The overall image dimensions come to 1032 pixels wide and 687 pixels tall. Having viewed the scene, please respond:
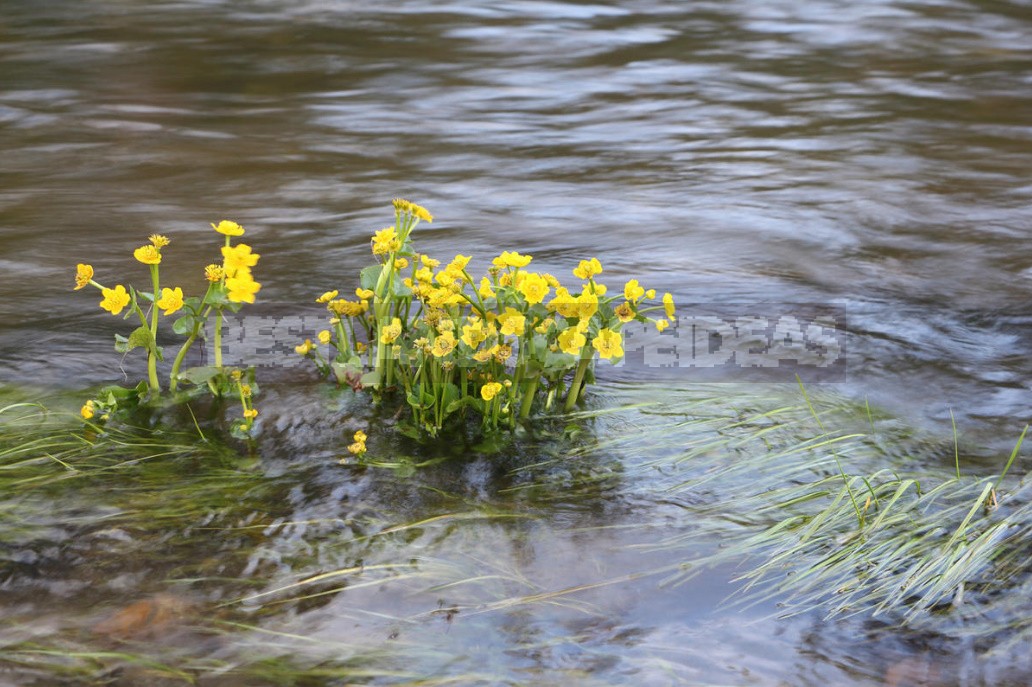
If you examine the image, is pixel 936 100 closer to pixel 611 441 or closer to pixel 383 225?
pixel 383 225

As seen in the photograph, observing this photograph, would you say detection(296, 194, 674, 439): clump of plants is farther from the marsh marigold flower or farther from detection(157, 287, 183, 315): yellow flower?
detection(157, 287, 183, 315): yellow flower

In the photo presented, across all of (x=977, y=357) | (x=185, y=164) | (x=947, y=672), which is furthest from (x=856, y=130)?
(x=947, y=672)

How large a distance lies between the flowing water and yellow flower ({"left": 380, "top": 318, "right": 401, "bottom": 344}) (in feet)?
1.01

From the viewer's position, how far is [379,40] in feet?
→ 28.3

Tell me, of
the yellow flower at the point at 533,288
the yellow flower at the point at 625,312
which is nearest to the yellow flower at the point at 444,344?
the yellow flower at the point at 533,288

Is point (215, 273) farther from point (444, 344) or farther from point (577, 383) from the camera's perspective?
point (577, 383)

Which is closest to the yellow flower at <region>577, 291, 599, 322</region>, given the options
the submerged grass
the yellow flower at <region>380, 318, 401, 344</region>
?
the submerged grass

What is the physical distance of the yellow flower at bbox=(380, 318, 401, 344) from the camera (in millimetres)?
3004

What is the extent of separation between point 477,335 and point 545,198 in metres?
2.67

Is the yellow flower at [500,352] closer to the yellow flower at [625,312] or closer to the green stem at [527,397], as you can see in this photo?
the green stem at [527,397]

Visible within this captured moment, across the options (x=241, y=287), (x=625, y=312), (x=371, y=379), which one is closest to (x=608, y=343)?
(x=625, y=312)

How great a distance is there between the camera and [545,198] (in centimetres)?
551

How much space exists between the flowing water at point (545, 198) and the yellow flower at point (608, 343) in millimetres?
310

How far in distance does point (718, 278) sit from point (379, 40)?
16.4ft
